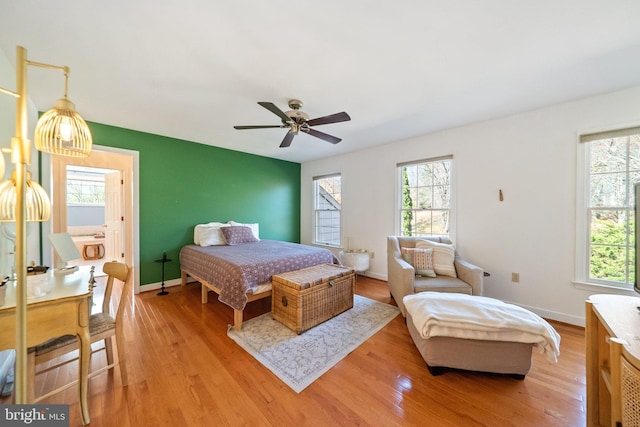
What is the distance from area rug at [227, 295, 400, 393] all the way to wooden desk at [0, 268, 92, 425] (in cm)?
109

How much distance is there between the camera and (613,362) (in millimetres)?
907

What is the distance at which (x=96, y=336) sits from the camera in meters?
1.50

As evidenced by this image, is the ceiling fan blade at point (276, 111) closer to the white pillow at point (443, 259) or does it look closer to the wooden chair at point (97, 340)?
the wooden chair at point (97, 340)

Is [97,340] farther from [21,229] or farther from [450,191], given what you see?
[450,191]

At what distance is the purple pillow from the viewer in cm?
381

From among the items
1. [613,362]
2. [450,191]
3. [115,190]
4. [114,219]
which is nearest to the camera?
[613,362]

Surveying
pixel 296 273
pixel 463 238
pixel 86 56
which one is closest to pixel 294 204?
pixel 296 273

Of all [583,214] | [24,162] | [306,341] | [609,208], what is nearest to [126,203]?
[306,341]

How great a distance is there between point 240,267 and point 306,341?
97 centimetres

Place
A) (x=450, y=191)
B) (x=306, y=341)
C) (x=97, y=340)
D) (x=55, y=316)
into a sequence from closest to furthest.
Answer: (x=55, y=316), (x=97, y=340), (x=306, y=341), (x=450, y=191)

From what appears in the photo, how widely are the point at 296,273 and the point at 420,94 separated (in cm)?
231

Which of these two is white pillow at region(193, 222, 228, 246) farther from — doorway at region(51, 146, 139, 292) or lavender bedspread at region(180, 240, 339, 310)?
doorway at region(51, 146, 139, 292)

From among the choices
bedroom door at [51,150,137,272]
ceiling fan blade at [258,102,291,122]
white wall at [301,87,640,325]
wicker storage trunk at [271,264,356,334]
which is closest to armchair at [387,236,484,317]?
wicker storage trunk at [271,264,356,334]

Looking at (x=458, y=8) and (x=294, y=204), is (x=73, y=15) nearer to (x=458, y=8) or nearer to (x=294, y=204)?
(x=458, y=8)
